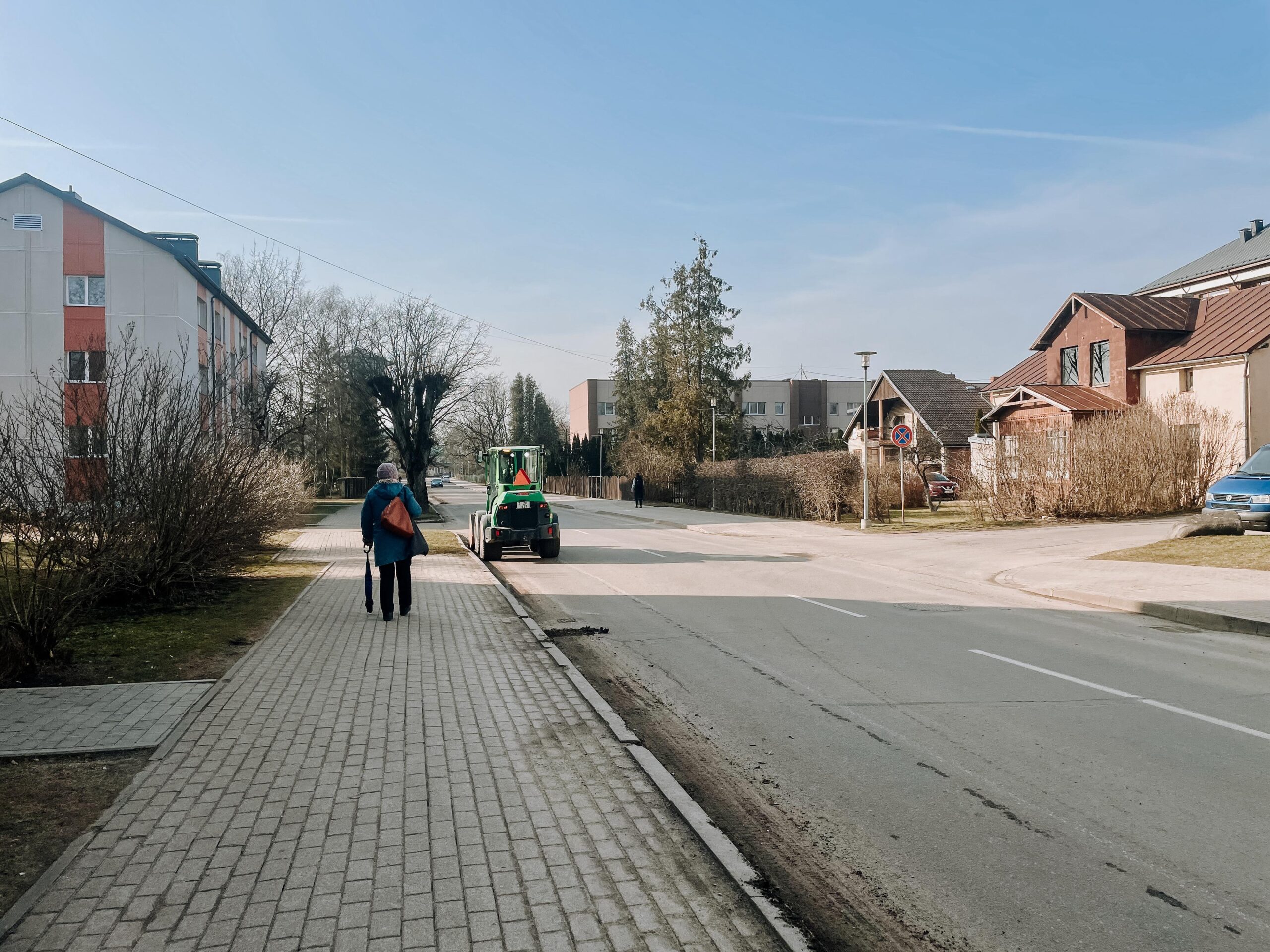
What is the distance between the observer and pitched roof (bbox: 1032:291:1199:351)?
1352 inches

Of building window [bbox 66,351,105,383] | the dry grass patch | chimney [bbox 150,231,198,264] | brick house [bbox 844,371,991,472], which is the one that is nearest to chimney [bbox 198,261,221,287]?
chimney [bbox 150,231,198,264]

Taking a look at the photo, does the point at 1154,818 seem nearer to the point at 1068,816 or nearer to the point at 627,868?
the point at 1068,816

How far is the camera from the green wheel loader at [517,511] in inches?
725

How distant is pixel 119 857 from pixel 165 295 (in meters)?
37.2

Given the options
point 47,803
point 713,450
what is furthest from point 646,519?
point 47,803

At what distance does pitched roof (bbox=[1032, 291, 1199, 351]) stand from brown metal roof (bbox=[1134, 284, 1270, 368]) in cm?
63

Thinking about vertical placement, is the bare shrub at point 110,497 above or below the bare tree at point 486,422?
below

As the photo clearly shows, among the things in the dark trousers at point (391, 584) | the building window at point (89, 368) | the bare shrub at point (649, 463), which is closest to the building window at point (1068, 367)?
the bare shrub at point (649, 463)

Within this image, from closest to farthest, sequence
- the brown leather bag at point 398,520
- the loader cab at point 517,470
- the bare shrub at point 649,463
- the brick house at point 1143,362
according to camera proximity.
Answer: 1. the brown leather bag at point 398,520
2. the loader cab at point 517,470
3. the brick house at point 1143,362
4. the bare shrub at point 649,463

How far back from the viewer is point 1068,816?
4.58 meters

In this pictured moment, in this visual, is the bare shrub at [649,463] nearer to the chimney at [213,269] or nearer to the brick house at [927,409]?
the brick house at [927,409]

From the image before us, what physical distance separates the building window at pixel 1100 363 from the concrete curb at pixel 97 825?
35.5 m

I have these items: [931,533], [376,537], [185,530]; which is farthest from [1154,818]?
[931,533]

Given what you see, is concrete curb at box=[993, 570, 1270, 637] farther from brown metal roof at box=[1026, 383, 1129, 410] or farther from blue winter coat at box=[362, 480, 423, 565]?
brown metal roof at box=[1026, 383, 1129, 410]
